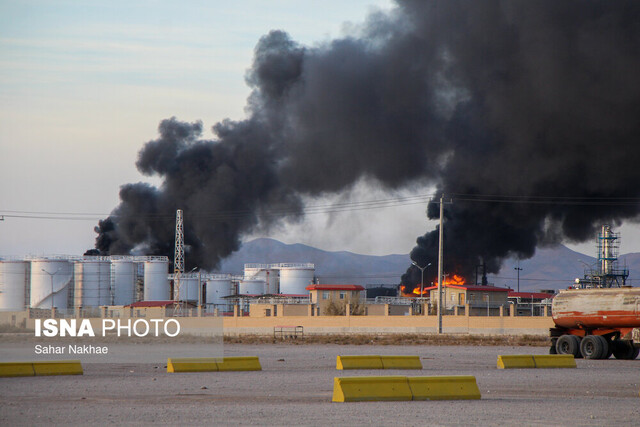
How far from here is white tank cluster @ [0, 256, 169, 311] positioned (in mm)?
93438

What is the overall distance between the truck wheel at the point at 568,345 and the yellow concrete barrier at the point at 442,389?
1704 cm

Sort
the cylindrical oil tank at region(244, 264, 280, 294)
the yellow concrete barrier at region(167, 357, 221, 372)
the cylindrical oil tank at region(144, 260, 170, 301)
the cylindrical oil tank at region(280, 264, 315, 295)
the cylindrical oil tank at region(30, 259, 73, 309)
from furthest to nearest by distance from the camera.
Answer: the cylindrical oil tank at region(244, 264, 280, 294) < the cylindrical oil tank at region(280, 264, 315, 295) < the cylindrical oil tank at region(144, 260, 170, 301) < the cylindrical oil tank at region(30, 259, 73, 309) < the yellow concrete barrier at region(167, 357, 221, 372)

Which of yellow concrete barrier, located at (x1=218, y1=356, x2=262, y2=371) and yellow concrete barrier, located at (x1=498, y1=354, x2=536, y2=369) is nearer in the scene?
yellow concrete barrier, located at (x1=218, y1=356, x2=262, y2=371)

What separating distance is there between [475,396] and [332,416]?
159 inches

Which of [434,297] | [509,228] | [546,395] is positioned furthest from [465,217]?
[546,395]

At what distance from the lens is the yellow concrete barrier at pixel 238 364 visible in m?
23.8

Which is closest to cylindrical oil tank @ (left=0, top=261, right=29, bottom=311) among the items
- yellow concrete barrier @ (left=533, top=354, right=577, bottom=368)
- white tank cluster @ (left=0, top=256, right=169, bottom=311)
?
white tank cluster @ (left=0, top=256, right=169, bottom=311)

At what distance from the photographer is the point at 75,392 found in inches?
691

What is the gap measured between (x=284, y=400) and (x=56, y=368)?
27.4 ft

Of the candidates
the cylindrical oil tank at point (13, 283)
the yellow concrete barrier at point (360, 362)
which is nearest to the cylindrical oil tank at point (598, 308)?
the yellow concrete barrier at point (360, 362)

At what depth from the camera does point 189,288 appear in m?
99.5

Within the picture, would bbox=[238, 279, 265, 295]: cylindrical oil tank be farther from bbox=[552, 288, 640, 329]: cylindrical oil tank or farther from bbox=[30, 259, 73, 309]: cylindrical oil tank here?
bbox=[552, 288, 640, 329]: cylindrical oil tank

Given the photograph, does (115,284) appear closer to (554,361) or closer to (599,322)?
(599,322)

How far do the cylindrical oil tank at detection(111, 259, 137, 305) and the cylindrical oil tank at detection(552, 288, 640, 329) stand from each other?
70.1 m
